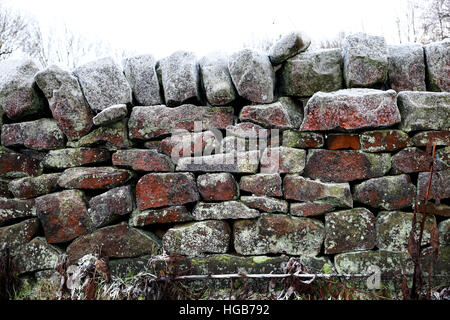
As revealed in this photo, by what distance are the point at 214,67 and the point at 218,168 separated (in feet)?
2.52

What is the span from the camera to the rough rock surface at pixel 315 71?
246cm

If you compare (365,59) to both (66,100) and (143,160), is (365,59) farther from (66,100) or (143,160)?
(66,100)

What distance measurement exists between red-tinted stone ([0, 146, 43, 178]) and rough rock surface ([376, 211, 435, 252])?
2.64m

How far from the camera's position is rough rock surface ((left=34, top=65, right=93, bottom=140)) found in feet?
8.20

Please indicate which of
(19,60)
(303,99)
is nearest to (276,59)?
(303,99)

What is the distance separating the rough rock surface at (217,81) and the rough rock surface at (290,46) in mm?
383

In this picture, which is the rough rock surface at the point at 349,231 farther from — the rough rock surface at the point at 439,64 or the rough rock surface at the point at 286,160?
the rough rock surface at the point at 439,64

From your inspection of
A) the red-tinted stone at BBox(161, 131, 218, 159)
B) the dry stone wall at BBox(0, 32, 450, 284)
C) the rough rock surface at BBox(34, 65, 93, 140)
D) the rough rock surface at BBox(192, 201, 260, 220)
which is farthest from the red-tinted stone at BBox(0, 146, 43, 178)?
the rough rock surface at BBox(192, 201, 260, 220)

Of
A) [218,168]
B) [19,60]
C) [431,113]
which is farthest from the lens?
[19,60]

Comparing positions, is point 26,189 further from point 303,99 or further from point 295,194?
point 303,99

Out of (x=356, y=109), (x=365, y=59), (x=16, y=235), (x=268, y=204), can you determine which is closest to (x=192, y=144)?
(x=268, y=204)

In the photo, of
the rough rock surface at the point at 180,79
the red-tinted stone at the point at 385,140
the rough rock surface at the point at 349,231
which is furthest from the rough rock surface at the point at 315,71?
the rough rock surface at the point at 349,231

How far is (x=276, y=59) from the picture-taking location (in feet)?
8.14

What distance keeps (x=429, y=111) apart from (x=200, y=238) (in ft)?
6.05
